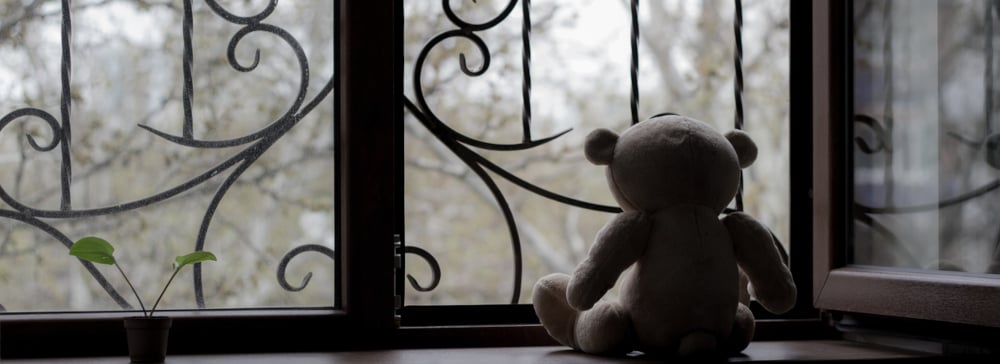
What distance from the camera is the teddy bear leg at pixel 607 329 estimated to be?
110 cm

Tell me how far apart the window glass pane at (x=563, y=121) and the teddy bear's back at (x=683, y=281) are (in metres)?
1.10

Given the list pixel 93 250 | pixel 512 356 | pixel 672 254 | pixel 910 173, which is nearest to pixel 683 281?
pixel 672 254

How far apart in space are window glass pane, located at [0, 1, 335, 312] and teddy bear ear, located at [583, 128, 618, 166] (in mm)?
370

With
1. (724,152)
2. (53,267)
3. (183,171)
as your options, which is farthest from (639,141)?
(53,267)

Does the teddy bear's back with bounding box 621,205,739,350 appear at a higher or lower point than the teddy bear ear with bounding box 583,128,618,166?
lower

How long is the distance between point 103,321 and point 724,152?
30.1 inches

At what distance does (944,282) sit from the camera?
1.13m

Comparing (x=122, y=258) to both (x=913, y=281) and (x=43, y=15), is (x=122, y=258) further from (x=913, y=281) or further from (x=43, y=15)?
(x=913, y=281)

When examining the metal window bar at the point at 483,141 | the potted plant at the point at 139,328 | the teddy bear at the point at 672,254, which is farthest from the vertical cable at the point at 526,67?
the potted plant at the point at 139,328

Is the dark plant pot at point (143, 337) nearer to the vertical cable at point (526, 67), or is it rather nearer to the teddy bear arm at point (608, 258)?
the teddy bear arm at point (608, 258)

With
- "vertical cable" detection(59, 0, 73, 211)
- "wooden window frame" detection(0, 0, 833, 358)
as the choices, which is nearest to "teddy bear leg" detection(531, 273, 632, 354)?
"wooden window frame" detection(0, 0, 833, 358)

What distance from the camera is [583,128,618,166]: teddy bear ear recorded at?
1117mm

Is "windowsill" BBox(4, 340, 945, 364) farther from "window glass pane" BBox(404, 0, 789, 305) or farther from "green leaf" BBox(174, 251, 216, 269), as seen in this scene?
"window glass pane" BBox(404, 0, 789, 305)

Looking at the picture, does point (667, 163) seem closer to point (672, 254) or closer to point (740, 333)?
point (672, 254)
